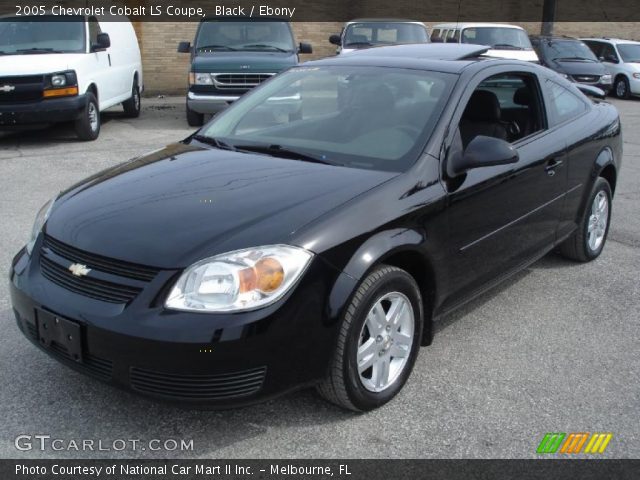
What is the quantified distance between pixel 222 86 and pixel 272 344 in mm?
9133

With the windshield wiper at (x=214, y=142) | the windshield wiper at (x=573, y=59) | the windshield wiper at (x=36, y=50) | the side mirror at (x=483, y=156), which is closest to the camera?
the side mirror at (x=483, y=156)

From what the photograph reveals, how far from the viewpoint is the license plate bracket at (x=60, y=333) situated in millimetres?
2801

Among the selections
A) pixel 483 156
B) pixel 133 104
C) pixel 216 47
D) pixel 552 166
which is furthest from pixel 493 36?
pixel 483 156

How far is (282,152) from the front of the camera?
370 cm

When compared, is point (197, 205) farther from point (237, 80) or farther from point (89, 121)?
point (237, 80)

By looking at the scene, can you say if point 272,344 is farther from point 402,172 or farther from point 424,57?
point 424,57

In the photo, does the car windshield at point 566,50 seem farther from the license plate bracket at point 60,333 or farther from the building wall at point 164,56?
the license plate bracket at point 60,333

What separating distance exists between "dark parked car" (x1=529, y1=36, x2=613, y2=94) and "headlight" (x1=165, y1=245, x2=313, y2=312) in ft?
53.9

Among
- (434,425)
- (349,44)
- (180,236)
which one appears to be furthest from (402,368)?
(349,44)

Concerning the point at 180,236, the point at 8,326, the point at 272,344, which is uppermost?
the point at 180,236

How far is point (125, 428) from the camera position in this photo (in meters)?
3.03

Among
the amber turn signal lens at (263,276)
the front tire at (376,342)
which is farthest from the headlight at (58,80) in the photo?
the amber turn signal lens at (263,276)

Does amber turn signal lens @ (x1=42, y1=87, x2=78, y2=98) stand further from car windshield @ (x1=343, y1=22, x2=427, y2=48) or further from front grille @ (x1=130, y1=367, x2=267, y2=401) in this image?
front grille @ (x1=130, y1=367, x2=267, y2=401)

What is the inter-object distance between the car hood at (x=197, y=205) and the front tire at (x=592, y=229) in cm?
249
